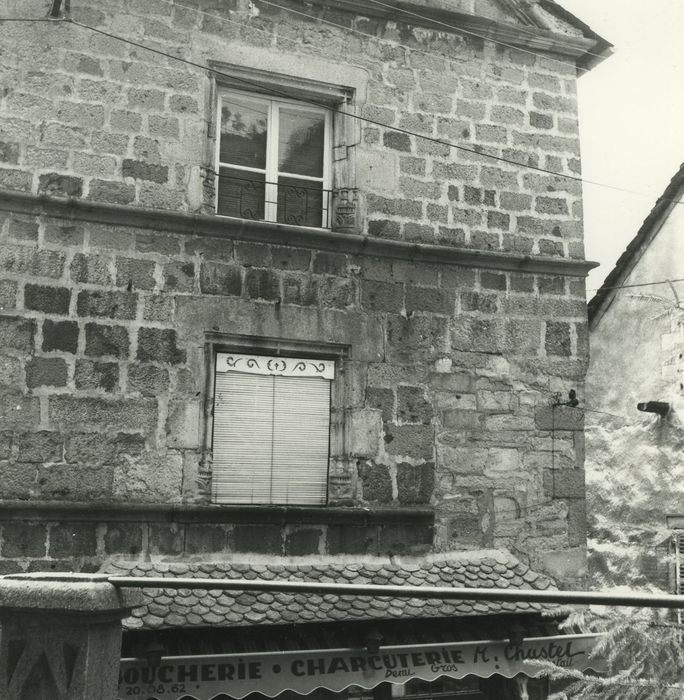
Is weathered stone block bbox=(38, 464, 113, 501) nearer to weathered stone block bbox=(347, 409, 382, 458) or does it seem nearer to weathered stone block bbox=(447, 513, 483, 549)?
weathered stone block bbox=(347, 409, 382, 458)

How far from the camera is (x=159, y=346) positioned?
7.10 meters

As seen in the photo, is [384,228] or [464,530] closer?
[464,530]

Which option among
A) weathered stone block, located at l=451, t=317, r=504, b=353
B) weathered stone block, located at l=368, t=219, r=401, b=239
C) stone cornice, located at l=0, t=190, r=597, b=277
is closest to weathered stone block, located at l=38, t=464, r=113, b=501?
stone cornice, located at l=0, t=190, r=597, b=277

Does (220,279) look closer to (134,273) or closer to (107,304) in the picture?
(134,273)

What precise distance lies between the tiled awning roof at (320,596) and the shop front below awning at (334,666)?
0.23 metres

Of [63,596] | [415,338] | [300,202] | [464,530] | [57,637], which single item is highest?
[300,202]

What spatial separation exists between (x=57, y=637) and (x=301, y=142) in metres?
5.39

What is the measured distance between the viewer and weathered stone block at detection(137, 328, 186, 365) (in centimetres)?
706

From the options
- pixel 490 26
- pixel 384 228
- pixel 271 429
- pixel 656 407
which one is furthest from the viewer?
pixel 656 407

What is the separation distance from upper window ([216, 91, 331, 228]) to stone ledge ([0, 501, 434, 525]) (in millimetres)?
2263

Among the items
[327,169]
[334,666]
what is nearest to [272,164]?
[327,169]

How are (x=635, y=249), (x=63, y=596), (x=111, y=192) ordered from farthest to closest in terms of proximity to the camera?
(x=635, y=249) → (x=111, y=192) → (x=63, y=596)

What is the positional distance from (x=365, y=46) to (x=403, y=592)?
6233 millimetres

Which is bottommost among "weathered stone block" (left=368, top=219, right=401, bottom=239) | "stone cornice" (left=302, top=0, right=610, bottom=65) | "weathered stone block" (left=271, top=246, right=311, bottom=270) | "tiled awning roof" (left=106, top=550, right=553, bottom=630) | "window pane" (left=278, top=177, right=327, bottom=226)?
"tiled awning roof" (left=106, top=550, right=553, bottom=630)
